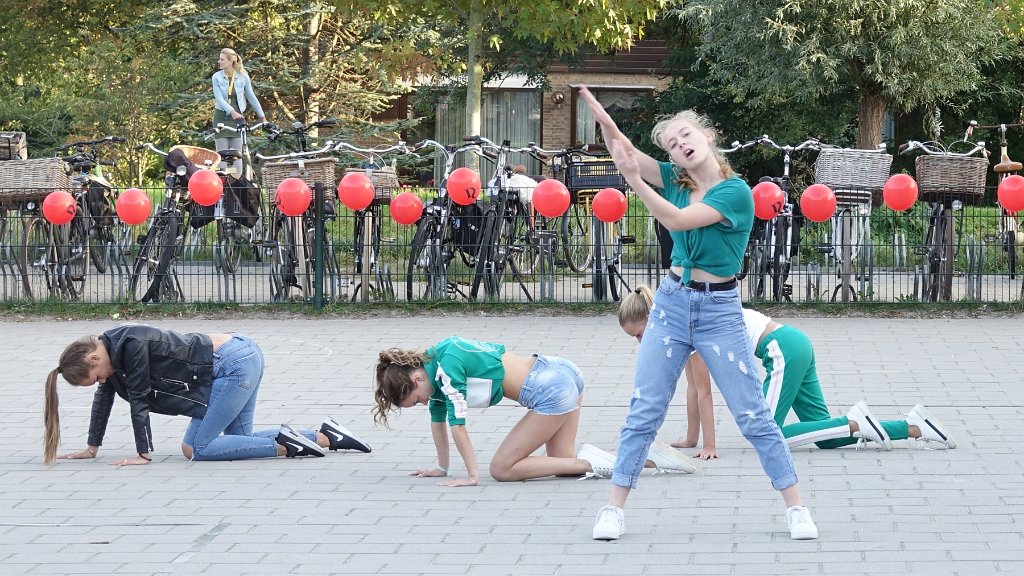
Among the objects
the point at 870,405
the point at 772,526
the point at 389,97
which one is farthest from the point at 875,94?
the point at 772,526

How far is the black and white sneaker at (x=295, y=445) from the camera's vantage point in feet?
22.7

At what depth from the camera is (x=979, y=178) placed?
444 inches

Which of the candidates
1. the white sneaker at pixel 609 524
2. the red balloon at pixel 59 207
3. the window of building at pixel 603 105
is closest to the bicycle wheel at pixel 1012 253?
the white sneaker at pixel 609 524

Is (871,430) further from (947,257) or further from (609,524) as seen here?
(947,257)

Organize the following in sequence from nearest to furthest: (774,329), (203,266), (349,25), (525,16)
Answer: (774,329), (203,266), (525,16), (349,25)

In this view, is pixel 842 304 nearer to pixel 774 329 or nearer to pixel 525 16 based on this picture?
pixel 774 329

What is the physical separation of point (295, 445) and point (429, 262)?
5170mm

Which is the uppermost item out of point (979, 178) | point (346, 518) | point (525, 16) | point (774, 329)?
point (525, 16)

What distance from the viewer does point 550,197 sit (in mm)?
11094

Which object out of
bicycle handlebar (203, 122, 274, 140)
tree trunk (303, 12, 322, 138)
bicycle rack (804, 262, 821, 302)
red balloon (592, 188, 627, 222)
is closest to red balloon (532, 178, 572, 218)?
red balloon (592, 188, 627, 222)

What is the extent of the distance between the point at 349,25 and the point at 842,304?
53.8ft

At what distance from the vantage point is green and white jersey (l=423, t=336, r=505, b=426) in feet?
19.3

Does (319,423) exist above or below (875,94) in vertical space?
below

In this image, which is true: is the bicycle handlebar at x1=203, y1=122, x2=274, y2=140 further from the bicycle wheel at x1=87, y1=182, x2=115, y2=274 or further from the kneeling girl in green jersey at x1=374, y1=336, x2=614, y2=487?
the kneeling girl in green jersey at x1=374, y1=336, x2=614, y2=487
